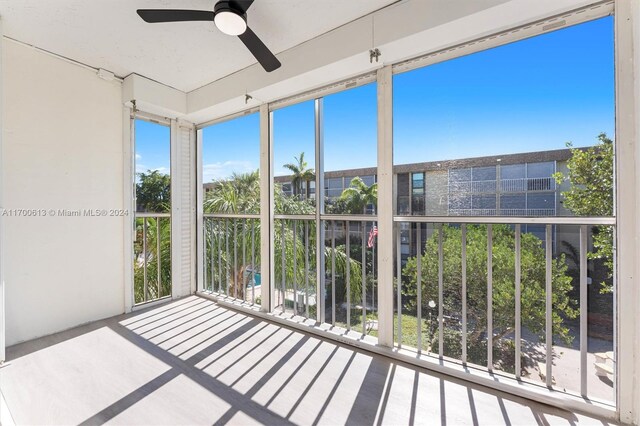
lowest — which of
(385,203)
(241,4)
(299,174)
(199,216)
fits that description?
(199,216)

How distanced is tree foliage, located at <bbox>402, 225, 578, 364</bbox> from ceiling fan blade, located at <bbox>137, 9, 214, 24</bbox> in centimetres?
217

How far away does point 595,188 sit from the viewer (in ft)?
5.29

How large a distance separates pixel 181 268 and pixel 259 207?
1396mm

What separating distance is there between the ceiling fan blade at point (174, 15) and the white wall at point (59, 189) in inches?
62.9

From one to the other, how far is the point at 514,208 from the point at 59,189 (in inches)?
148

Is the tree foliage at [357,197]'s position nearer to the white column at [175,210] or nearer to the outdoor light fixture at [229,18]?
the outdoor light fixture at [229,18]

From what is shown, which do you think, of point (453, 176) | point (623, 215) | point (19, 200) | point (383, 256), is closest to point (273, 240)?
point (383, 256)

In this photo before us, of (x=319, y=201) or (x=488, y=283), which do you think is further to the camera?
(x=319, y=201)

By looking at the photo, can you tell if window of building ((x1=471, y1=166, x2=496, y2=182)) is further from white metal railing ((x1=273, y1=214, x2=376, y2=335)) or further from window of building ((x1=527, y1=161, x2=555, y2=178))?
white metal railing ((x1=273, y1=214, x2=376, y2=335))

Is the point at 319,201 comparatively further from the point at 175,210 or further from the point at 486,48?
the point at 175,210

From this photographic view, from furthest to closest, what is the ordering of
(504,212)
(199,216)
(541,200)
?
1. (199,216)
2. (504,212)
3. (541,200)

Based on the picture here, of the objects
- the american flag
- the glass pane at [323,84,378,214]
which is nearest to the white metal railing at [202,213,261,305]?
the glass pane at [323,84,378,214]

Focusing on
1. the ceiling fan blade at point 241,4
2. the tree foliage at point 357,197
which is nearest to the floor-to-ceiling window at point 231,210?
the tree foliage at point 357,197

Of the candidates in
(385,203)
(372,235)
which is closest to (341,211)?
(372,235)
